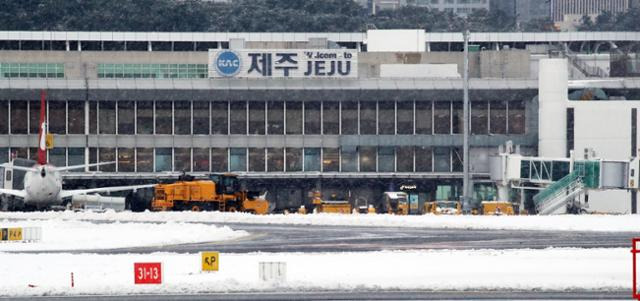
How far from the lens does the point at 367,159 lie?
392ft

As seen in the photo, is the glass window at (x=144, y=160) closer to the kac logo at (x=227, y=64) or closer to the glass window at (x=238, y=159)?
the glass window at (x=238, y=159)

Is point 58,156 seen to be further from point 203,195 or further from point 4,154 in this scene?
point 203,195

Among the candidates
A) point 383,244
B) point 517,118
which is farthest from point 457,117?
point 383,244

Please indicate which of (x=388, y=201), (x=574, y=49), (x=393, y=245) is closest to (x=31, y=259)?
(x=393, y=245)

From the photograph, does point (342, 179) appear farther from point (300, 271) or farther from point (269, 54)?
point (300, 271)

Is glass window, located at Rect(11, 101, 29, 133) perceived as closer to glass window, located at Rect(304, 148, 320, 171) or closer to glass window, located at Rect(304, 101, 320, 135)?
glass window, located at Rect(304, 101, 320, 135)

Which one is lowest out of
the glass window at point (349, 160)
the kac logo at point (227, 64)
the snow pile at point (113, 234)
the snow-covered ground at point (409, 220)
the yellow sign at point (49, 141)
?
the snow-covered ground at point (409, 220)

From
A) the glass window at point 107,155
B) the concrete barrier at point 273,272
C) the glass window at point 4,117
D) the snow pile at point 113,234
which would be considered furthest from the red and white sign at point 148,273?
the glass window at point 4,117

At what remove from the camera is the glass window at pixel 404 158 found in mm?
118938

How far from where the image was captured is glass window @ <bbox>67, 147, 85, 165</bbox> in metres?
117

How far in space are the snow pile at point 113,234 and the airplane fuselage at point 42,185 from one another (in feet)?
48.1

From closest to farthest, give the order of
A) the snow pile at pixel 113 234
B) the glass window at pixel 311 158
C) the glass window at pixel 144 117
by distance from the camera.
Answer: the snow pile at pixel 113 234, the glass window at pixel 144 117, the glass window at pixel 311 158

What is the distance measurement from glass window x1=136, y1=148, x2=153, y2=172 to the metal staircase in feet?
124

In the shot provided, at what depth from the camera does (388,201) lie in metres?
110
